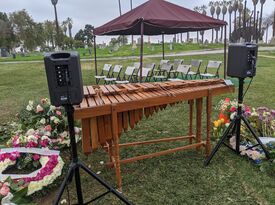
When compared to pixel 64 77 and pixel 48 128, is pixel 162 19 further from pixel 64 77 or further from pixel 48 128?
pixel 64 77

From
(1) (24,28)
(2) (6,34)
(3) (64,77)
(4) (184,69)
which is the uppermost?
(1) (24,28)

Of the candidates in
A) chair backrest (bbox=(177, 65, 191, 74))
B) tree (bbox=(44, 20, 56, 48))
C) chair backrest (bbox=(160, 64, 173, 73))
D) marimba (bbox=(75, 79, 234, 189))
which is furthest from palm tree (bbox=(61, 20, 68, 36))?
marimba (bbox=(75, 79, 234, 189))

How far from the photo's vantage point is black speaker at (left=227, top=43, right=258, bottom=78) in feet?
10.5

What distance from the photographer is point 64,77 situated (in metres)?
2.20

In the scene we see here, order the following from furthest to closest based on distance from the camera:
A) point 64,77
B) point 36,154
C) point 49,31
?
point 49,31, point 36,154, point 64,77

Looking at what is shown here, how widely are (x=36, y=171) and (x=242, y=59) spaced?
9.13ft

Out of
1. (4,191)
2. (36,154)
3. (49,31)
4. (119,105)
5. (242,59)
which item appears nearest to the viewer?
(4,191)

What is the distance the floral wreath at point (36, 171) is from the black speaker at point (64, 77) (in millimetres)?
1249

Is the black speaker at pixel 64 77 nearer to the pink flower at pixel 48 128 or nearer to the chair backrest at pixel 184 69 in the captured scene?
the pink flower at pixel 48 128

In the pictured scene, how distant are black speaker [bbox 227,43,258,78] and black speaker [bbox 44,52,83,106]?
6.49 feet

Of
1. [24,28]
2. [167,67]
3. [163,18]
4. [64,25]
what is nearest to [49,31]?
[24,28]

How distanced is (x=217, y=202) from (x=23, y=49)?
156 feet

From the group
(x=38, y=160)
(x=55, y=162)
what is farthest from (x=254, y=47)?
(x=38, y=160)

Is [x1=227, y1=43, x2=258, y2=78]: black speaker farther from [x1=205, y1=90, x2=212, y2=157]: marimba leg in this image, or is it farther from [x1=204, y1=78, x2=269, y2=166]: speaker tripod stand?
[x1=205, y1=90, x2=212, y2=157]: marimba leg
